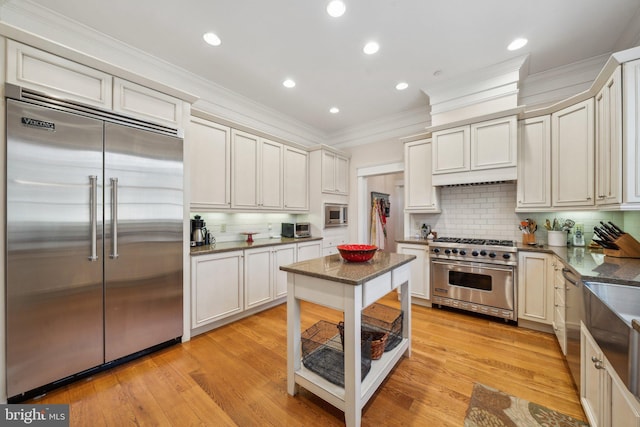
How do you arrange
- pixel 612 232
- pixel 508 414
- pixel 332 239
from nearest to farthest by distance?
1. pixel 508 414
2. pixel 612 232
3. pixel 332 239

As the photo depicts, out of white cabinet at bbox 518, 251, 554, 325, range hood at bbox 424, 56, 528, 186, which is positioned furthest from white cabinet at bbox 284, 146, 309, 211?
white cabinet at bbox 518, 251, 554, 325

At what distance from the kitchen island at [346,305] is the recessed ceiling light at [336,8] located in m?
2.11

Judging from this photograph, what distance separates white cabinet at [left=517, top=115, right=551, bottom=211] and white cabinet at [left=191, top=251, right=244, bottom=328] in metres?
3.56

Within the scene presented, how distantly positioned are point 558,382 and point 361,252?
6.03ft

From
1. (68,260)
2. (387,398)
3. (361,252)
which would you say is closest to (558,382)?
(387,398)

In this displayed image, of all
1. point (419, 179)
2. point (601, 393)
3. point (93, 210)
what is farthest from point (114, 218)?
point (419, 179)

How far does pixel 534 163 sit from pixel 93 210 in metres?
4.47

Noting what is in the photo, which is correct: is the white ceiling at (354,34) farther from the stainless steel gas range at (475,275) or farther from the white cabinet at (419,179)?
the stainless steel gas range at (475,275)

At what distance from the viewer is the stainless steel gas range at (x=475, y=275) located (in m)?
2.81

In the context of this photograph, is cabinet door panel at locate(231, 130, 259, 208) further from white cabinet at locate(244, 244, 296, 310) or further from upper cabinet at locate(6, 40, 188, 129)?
upper cabinet at locate(6, 40, 188, 129)

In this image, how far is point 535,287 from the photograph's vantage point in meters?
2.68

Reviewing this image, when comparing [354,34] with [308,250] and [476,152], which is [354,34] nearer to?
[476,152]

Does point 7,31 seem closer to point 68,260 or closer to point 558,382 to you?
point 68,260

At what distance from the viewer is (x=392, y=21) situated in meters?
2.19
